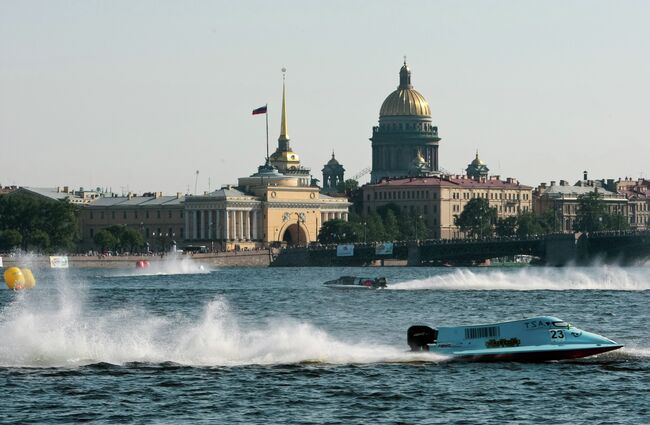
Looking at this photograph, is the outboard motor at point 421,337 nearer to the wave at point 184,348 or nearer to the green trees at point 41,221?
the wave at point 184,348

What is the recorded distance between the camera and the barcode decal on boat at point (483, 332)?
45469 millimetres

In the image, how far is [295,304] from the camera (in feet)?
267

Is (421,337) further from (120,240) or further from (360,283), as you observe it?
(120,240)

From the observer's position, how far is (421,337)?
4559 centimetres

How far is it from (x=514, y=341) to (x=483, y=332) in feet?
2.62

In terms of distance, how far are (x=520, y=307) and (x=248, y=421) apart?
142ft

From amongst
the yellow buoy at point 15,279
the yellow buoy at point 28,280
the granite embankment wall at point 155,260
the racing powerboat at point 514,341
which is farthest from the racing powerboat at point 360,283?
the granite embankment wall at point 155,260

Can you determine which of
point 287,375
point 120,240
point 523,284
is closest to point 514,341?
point 287,375

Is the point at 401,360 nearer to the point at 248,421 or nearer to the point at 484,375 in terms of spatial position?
the point at 484,375

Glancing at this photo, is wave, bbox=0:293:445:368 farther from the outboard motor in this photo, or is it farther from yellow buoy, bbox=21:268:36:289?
yellow buoy, bbox=21:268:36:289

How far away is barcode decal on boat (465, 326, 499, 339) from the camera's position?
4547cm

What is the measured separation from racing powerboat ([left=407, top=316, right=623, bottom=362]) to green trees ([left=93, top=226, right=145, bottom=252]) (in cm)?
14806

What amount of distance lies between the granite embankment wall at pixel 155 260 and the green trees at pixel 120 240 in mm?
16710

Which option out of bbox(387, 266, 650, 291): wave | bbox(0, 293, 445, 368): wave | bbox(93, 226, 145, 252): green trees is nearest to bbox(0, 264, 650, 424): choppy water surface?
bbox(0, 293, 445, 368): wave
